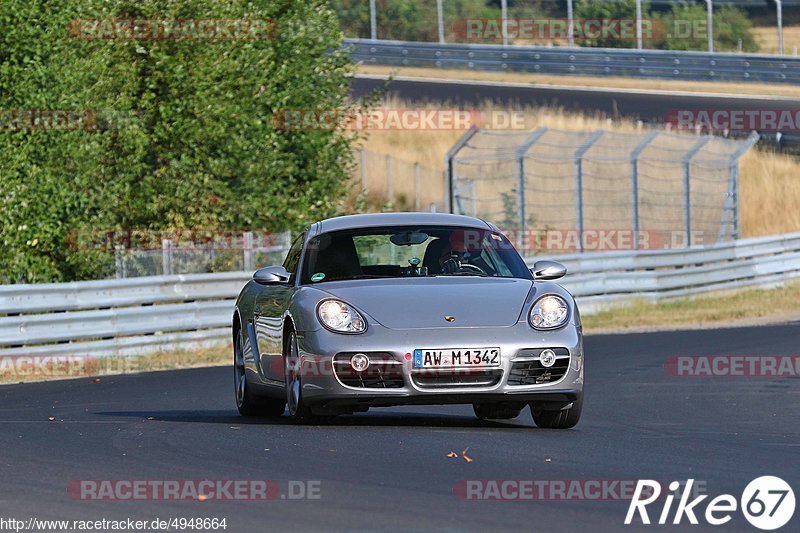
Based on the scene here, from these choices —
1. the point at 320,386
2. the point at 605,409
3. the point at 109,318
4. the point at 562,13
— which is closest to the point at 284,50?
the point at 109,318

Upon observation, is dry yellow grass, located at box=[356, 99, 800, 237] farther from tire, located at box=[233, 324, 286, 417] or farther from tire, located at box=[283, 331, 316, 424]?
tire, located at box=[283, 331, 316, 424]

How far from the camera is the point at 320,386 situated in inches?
377

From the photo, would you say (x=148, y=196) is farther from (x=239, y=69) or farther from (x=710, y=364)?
(x=710, y=364)

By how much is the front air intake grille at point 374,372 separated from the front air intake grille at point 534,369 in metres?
0.68

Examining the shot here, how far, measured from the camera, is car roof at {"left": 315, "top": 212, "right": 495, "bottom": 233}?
10.8m

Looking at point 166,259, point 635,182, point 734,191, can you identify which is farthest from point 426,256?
point 734,191

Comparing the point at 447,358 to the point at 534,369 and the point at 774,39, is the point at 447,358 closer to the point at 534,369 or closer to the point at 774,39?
the point at 534,369

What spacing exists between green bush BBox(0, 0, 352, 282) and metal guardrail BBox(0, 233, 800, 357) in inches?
86.5

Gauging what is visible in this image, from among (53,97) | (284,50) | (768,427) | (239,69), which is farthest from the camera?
(284,50)

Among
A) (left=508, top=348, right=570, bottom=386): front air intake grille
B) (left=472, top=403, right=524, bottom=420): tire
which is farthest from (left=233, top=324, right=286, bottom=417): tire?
(left=508, top=348, right=570, bottom=386): front air intake grille

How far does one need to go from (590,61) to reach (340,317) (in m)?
37.5

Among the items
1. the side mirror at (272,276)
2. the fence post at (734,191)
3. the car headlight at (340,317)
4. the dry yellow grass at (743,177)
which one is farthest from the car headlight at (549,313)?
the dry yellow grass at (743,177)

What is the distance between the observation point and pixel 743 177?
38.7 meters

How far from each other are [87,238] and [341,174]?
21.4 feet
